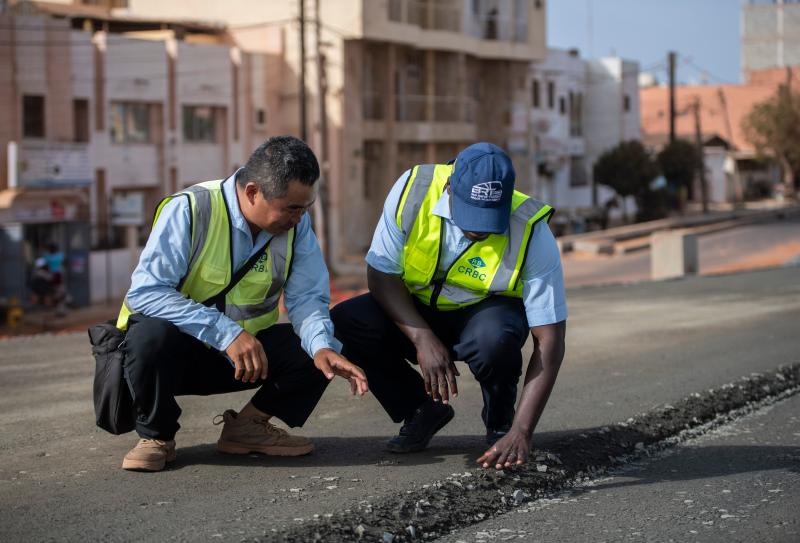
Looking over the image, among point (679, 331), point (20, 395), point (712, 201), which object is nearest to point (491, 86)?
point (712, 201)

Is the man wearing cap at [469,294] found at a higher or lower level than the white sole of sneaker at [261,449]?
higher

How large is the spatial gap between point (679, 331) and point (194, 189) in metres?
6.72

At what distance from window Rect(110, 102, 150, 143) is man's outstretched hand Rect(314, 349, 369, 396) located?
29.1m

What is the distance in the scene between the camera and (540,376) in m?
4.82

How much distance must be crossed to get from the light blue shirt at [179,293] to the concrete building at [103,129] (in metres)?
23.8

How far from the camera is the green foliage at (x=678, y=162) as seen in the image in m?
62.0

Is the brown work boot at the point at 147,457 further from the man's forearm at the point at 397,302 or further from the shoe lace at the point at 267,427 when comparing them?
the man's forearm at the point at 397,302

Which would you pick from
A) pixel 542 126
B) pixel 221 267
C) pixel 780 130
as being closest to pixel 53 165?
pixel 221 267

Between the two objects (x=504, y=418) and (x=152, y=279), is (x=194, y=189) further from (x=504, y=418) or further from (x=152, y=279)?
(x=504, y=418)

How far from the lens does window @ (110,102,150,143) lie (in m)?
32.7

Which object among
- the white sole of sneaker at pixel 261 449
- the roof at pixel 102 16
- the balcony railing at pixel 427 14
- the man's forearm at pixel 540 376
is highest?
the balcony railing at pixel 427 14

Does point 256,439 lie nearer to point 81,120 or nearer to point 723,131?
point 81,120

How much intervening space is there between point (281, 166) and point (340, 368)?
84cm

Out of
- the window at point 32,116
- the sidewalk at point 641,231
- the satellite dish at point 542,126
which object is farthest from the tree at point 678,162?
the window at point 32,116
